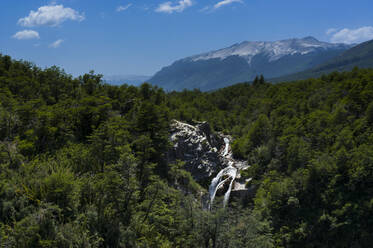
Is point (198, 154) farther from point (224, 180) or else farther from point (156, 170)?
point (156, 170)

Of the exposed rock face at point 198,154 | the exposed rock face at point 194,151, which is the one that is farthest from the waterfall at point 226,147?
the exposed rock face at point 194,151

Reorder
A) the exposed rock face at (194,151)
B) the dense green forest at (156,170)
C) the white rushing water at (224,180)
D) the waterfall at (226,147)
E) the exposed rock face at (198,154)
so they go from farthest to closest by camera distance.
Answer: the waterfall at (226,147) → the white rushing water at (224,180) → the exposed rock face at (198,154) → the exposed rock face at (194,151) → the dense green forest at (156,170)

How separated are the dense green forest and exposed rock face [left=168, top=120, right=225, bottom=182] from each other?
2568 millimetres

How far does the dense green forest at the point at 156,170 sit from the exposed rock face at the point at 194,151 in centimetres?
257

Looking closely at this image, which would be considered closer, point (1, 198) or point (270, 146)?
point (1, 198)

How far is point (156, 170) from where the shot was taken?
112 ft

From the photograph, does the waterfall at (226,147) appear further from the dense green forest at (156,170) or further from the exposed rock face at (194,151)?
the exposed rock face at (194,151)

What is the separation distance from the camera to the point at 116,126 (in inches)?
1125

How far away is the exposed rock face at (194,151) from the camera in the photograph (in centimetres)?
3853

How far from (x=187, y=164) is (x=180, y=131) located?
17.5ft

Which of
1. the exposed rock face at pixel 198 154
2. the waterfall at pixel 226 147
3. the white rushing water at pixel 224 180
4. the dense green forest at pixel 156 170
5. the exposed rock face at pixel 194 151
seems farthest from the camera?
the waterfall at pixel 226 147

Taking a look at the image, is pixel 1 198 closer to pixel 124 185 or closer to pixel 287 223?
pixel 124 185

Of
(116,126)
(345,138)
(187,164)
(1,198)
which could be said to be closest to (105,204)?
(1,198)

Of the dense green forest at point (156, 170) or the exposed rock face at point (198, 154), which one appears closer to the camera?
the dense green forest at point (156, 170)
